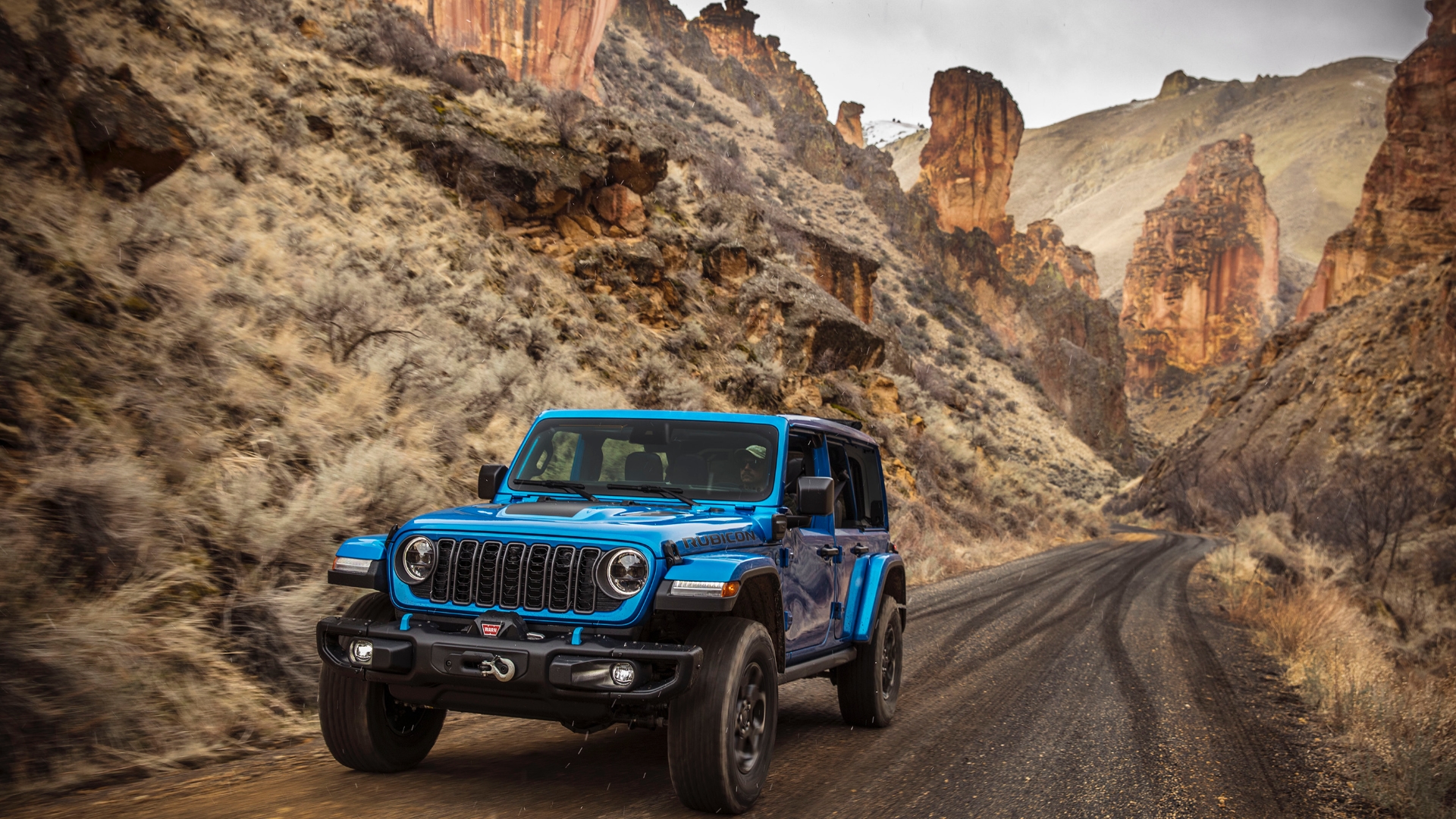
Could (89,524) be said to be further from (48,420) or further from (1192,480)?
(1192,480)

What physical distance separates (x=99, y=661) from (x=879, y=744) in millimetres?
4415

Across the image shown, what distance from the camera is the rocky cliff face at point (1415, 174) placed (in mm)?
53156

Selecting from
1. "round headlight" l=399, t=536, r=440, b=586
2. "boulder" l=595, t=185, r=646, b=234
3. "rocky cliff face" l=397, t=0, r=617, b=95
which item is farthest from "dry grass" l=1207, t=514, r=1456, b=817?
"rocky cliff face" l=397, t=0, r=617, b=95

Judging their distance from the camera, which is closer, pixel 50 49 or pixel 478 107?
pixel 50 49

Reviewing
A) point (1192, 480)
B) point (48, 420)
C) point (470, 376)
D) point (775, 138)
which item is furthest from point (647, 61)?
point (48, 420)

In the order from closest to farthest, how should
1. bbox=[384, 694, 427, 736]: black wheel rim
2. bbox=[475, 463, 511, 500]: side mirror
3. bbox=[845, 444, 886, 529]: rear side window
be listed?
bbox=[384, 694, 427, 736]: black wheel rim → bbox=[475, 463, 511, 500]: side mirror → bbox=[845, 444, 886, 529]: rear side window

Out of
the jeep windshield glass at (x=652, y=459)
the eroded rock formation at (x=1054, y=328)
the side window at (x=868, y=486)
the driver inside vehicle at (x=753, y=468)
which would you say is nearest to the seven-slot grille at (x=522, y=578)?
the jeep windshield glass at (x=652, y=459)

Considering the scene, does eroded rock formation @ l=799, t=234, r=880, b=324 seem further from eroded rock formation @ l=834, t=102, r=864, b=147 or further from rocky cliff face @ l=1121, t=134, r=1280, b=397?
rocky cliff face @ l=1121, t=134, r=1280, b=397

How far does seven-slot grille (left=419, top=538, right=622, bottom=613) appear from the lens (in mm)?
3904

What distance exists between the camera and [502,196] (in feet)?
60.4

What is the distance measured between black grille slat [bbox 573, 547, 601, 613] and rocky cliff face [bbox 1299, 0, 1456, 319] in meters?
61.1

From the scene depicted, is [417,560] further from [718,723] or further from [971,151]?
[971,151]

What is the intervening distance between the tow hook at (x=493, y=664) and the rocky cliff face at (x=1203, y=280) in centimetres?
11697

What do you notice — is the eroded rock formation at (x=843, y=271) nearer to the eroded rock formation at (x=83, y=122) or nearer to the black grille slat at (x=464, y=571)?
the eroded rock formation at (x=83, y=122)
